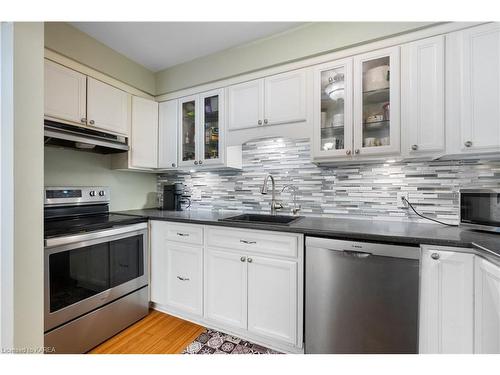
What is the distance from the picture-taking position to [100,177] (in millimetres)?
2334

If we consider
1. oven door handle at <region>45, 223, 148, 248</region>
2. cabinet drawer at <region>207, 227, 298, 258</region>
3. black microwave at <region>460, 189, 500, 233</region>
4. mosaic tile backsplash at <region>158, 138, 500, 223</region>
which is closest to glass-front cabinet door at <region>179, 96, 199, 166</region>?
mosaic tile backsplash at <region>158, 138, 500, 223</region>

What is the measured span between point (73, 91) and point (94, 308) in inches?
67.3

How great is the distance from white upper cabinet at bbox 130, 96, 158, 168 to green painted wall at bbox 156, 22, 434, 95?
0.27 meters

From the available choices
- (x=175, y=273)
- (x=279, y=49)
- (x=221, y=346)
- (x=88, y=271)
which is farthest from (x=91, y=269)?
(x=279, y=49)

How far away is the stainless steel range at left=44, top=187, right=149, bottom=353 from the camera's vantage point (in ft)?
4.82

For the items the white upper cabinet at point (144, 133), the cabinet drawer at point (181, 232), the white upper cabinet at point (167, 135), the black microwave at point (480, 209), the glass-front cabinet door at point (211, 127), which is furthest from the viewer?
the white upper cabinet at point (167, 135)

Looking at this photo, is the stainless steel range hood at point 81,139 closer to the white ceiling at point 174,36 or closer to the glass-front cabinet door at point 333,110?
the white ceiling at point 174,36

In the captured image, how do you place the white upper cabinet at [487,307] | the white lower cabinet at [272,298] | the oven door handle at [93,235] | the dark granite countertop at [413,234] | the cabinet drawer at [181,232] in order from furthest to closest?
the cabinet drawer at [181,232], the white lower cabinet at [272,298], the oven door handle at [93,235], the dark granite countertop at [413,234], the white upper cabinet at [487,307]

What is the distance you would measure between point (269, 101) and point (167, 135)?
1.21 meters

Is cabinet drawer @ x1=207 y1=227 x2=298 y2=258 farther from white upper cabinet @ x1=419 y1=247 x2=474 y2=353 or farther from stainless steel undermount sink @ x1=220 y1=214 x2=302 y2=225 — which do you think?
white upper cabinet @ x1=419 y1=247 x2=474 y2=353

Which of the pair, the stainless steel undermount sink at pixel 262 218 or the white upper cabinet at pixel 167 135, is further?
the white upper cabinet at pixel 167 135

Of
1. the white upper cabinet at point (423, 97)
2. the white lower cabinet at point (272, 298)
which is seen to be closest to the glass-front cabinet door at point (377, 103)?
the white upper cabinet at point (423, 97)

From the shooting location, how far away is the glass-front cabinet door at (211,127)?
86.7 inches

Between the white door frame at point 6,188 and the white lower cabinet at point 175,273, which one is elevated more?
the white door frame at point 6,188
